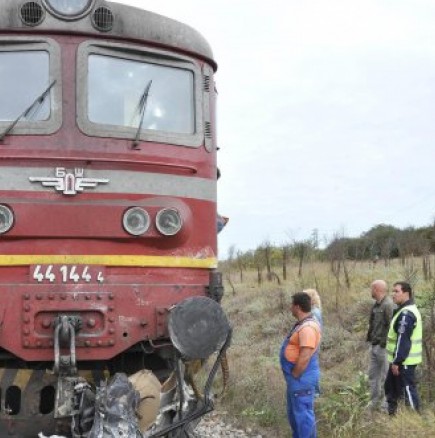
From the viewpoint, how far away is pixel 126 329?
17.5 feet

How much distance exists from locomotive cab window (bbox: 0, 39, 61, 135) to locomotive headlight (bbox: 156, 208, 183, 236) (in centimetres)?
100

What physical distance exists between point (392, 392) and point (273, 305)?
29.8 feet

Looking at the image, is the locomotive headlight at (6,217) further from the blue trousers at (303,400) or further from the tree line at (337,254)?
the tree line at (337,254)

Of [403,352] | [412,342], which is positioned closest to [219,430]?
[403,352]

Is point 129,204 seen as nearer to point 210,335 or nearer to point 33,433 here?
point 210,335

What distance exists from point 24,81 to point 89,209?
105cm

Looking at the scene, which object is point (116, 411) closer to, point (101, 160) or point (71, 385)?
point (71, 385)

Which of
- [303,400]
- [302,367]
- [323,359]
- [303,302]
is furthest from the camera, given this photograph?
[323,359]

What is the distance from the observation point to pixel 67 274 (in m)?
5.32

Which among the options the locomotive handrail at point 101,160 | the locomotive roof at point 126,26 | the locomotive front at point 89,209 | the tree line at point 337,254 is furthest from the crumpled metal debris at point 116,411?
the tree line at point 337,254

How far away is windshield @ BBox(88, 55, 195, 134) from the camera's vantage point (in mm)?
5586

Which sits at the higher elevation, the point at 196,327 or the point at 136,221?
the point at 136,221

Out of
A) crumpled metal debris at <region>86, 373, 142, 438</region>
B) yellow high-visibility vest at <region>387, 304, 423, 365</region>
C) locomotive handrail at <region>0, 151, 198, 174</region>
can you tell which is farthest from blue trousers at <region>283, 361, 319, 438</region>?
locomotive handrail at <region>0, 151, 198, 174</region>

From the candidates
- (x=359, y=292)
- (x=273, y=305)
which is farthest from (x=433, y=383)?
(x=273, y=305)
